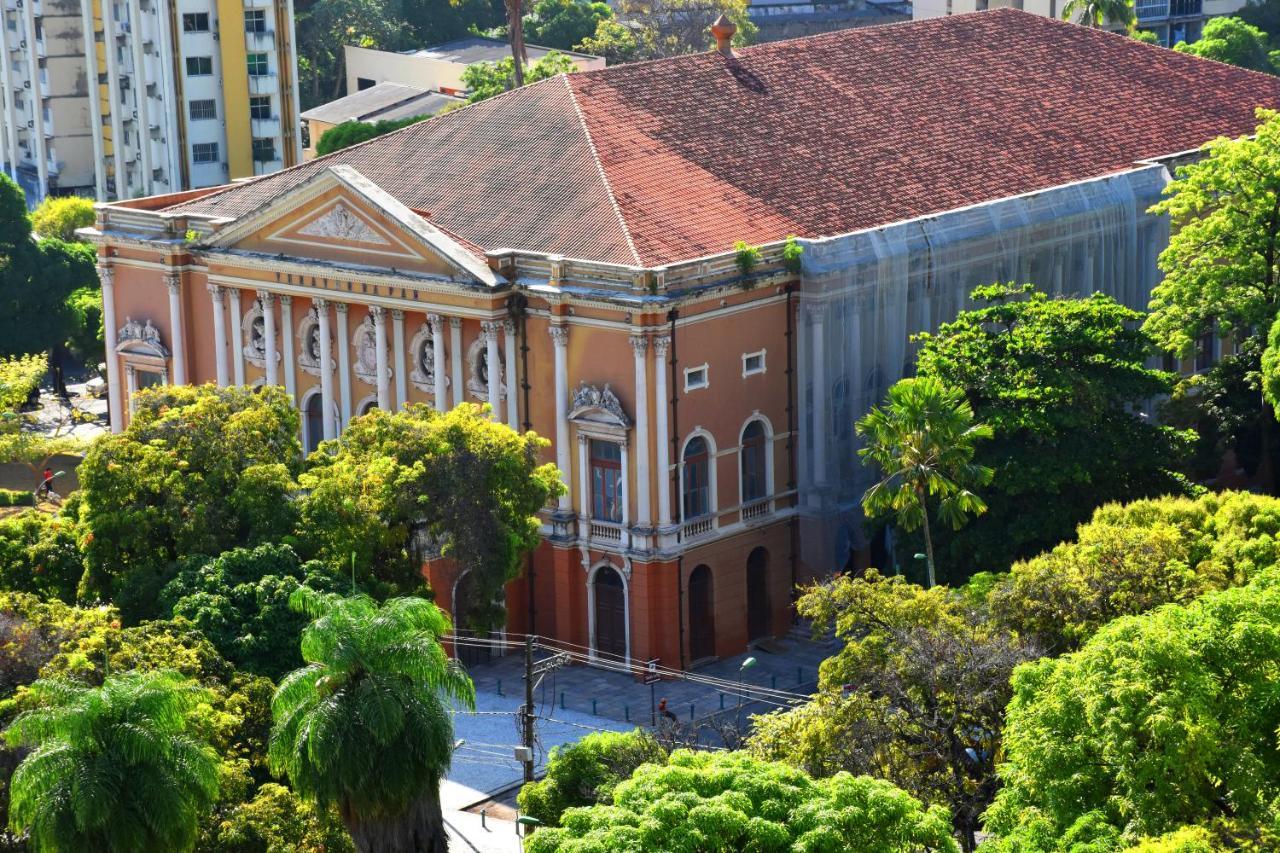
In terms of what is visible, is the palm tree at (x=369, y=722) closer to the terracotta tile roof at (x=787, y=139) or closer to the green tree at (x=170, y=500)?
the green tree at (x=170, y=500)

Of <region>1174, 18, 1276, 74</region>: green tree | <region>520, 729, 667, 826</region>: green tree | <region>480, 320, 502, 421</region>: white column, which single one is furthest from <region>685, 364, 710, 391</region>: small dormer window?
<region>1174, 18, 1276, 74</region>: green tree

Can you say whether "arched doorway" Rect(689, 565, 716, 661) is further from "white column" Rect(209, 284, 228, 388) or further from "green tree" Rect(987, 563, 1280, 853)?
"green tree" Rect(987, 563, 1280, 853)

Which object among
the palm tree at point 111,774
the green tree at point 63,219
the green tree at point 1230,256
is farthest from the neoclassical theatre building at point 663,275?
the green tree at point 63,219

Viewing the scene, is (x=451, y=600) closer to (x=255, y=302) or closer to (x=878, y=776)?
(x=255, y=302)

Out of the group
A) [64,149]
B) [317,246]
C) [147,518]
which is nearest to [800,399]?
[317,246]

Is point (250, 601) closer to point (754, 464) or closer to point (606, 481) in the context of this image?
point (606, 481)

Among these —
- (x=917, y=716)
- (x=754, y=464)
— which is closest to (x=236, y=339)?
(x=754, y=464)
